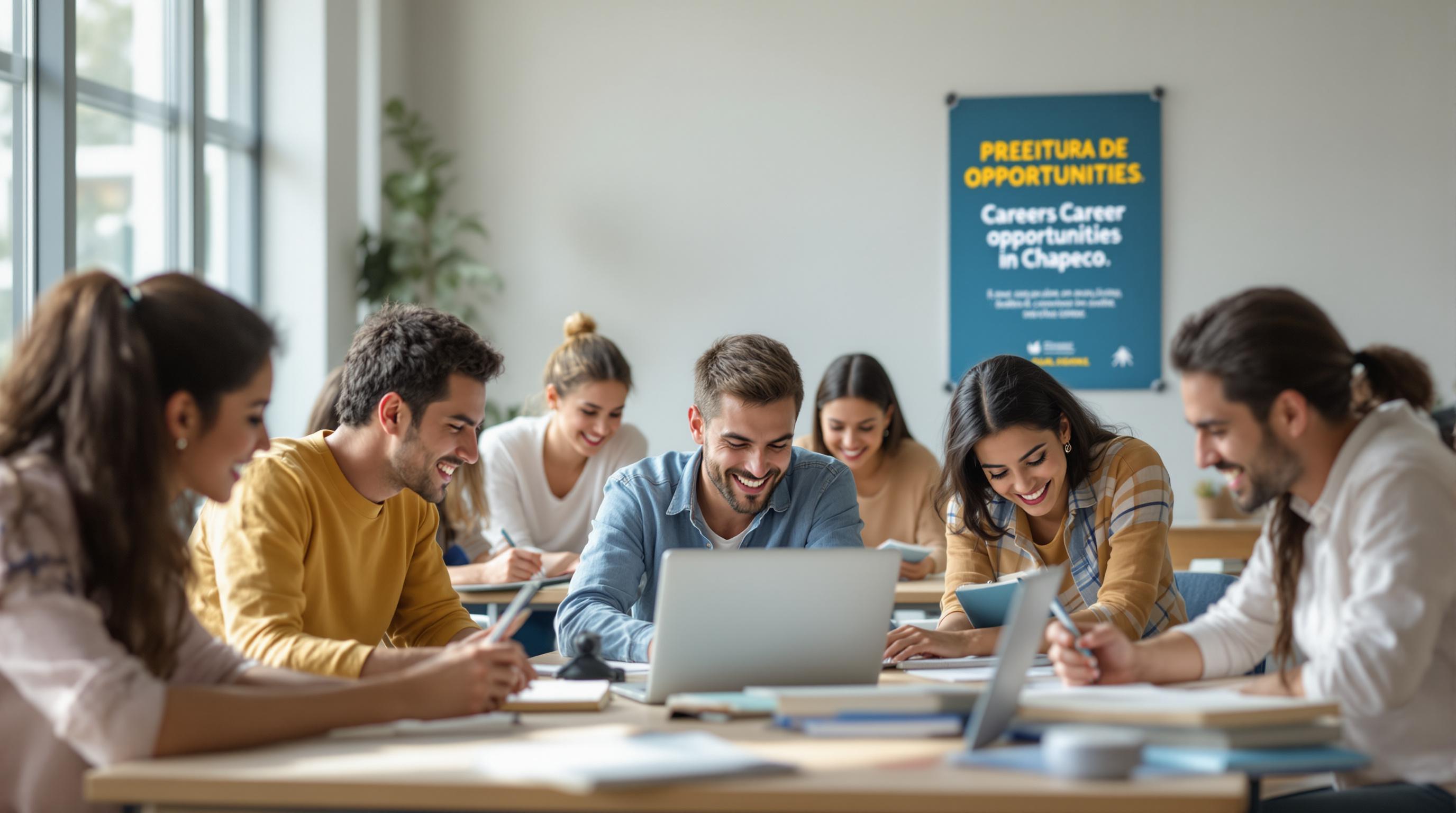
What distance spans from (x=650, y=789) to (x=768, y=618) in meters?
0.44

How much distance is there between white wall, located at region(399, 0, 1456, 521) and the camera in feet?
17.1

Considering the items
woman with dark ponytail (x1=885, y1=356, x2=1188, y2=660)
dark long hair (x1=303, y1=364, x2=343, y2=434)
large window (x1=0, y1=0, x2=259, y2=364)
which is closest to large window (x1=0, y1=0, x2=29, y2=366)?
large window (x1=0, y1=0, x2=259, y2=364)

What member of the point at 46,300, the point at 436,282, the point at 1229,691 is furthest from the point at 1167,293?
the point at 46,300

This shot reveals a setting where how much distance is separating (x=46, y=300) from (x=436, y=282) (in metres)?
3.99

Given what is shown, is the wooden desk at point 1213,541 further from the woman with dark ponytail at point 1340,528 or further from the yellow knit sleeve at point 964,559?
the woman with dark ponytail at point 1340,528

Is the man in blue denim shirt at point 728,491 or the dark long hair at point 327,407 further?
the dark long hair at point 327,407

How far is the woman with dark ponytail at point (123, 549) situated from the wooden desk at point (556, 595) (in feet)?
5.15

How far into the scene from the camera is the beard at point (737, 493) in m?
2.40

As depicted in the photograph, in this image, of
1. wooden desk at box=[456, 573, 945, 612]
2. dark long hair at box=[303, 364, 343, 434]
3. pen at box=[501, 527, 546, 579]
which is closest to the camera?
dark long hair at box=[303, 364, 343, 434]

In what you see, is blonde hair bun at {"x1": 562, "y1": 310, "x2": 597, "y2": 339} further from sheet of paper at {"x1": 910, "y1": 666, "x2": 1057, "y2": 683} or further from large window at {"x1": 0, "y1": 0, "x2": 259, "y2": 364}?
sheet of paper at {"x1": 910, "y1": 666, "x2": 1057, "y2": 683}

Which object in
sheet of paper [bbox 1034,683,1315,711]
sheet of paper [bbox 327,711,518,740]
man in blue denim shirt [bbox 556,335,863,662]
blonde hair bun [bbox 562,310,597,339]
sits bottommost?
sheet of paper [bbox 327,711,518,740]

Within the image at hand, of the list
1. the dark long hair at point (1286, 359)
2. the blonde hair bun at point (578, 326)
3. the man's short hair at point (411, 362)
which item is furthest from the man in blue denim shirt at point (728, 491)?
the blonde hair bun at point (578, 326)

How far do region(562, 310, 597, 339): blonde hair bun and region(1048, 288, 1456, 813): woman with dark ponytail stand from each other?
2.91 metres

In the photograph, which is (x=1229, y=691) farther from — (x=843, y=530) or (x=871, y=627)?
(x=843, y=530)
